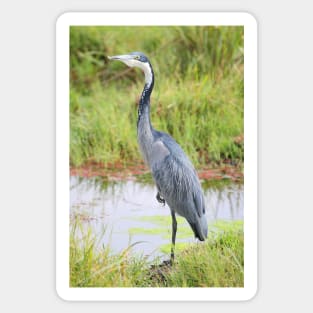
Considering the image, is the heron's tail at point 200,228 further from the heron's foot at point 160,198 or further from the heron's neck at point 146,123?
the heron's neck at point 146,123

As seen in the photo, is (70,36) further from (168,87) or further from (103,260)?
(103,260)

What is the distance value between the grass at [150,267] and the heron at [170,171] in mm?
94

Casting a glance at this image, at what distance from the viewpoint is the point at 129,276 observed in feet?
13.0

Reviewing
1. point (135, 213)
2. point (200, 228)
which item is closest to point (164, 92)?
point (135, 213)

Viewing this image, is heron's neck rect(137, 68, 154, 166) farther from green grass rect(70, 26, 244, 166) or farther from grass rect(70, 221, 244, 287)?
grass rect(70, 221, 244, 287)

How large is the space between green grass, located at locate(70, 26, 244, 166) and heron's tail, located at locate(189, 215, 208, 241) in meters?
0.42

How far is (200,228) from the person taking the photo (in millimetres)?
4047

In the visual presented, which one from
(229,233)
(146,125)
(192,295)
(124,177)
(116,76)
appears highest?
(116,76)

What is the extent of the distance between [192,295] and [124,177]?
91 centimetres

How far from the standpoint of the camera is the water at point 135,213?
4066 millimetres

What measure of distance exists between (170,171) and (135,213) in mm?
295

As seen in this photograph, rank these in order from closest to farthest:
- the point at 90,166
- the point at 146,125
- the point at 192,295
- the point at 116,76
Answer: the point at 192,295 → the point at 146,125 → the point at 90,166 → the point at 116,76
